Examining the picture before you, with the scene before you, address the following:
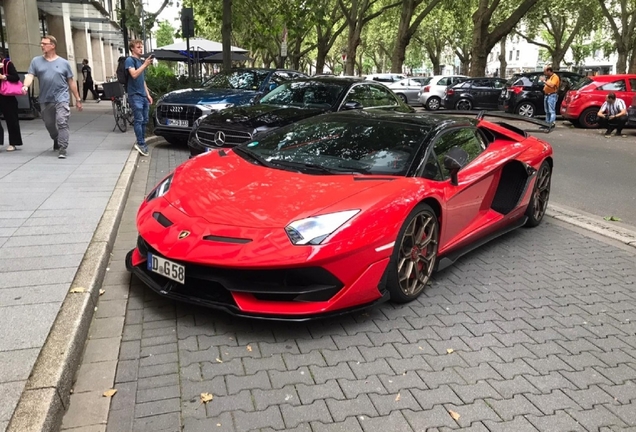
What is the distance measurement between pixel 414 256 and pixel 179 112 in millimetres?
7169

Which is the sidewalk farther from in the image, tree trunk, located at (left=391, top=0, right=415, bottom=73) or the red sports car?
tree trunk, located at (left=391, top=0, right=415, bottom=73)

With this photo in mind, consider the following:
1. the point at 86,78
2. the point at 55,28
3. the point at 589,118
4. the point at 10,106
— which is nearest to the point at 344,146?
the point at 10,106

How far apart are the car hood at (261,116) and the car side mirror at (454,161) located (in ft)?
12.7

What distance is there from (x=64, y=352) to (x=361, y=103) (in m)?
6.73

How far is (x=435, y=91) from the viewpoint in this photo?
24.6 m

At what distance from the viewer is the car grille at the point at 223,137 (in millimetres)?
7641

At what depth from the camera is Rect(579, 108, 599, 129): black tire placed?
1677 centimetres

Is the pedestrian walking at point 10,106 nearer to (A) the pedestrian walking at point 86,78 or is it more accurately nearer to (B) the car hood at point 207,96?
(B) the car hood at point 207,96

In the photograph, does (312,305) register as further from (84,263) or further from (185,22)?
(185,22)

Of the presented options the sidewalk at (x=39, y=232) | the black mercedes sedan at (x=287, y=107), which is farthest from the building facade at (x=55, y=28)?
the black mercedes sedan at (x=287, y=107)

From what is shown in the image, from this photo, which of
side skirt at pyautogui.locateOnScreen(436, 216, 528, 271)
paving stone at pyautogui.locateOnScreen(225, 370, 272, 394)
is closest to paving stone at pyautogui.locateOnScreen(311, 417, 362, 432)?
Result: paving stone at pyautogui.locateOnScreen(225, 370, 272, 394)

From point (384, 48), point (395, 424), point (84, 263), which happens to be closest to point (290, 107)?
point (84, 263)

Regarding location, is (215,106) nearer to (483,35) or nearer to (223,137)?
(223,137)

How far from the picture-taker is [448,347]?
3305 mm
